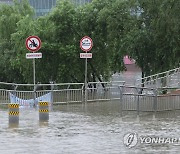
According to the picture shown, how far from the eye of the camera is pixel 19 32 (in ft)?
109

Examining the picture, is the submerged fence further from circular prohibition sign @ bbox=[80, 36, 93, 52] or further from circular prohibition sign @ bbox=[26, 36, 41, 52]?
circular prohibition sign @ bbox=[80, 36, 93, 52]

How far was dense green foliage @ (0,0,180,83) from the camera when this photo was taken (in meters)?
29.0

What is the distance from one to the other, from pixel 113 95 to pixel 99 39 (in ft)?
22.9

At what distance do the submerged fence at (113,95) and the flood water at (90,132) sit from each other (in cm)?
35

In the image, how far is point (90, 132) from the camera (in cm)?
1476

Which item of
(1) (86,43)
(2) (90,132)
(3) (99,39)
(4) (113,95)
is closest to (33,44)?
(1) (86,43)

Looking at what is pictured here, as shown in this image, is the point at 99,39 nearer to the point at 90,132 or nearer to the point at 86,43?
the point at 86,43

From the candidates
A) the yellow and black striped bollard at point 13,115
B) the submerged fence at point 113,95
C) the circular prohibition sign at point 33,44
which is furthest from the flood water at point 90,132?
the circular prohibition sign at point 33,44

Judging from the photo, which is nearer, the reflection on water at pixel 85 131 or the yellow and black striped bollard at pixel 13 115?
the reflection on water at pixel 85 131

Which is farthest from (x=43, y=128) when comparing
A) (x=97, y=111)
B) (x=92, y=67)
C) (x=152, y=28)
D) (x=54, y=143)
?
(x=92, y=67)

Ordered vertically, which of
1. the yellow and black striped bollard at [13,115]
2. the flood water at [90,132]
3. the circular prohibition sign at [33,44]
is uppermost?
the circular prohibition sign at [33,44]

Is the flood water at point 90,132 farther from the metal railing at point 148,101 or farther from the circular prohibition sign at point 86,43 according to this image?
the circular prohibition sign at point 86,43

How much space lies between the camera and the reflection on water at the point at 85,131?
476 inches

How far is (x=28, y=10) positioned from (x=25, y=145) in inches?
1144
